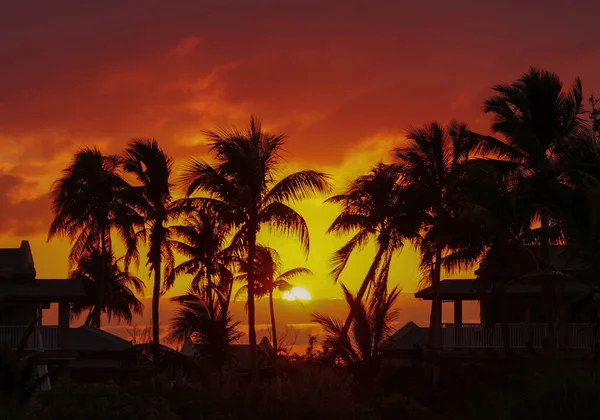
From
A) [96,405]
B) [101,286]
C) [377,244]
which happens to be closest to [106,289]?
[101,286]

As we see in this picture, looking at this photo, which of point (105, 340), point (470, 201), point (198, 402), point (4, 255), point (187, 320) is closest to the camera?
point (198, 402)

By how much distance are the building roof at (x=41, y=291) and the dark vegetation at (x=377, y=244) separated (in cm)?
593

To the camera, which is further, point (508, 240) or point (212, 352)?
point (508, 240)

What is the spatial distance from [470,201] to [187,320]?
39.1 ft

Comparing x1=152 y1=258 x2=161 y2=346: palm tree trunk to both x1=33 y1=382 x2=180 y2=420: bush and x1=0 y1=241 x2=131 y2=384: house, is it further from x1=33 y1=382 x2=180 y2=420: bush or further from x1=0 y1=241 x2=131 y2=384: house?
x1=33 y1=382 x2=180 y2=420: bush

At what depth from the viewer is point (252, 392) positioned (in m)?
29.4

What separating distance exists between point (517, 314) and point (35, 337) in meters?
22.9

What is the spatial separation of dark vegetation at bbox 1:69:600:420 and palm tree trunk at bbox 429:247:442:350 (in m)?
0.13

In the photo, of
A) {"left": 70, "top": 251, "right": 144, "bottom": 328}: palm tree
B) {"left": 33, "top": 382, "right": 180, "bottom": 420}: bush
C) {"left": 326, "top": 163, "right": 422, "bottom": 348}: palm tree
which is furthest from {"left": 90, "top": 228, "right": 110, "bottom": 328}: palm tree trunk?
{"left": 33, "top": 382, "right": 180, "bottom": 420}: bush

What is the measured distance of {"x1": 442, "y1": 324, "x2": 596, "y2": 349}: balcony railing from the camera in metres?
46.2

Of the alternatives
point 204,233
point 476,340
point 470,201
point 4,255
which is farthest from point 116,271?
point 470,201

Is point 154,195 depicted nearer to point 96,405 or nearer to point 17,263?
point 17,263

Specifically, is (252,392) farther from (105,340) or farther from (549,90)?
(105,340)

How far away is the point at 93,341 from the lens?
169 feet
